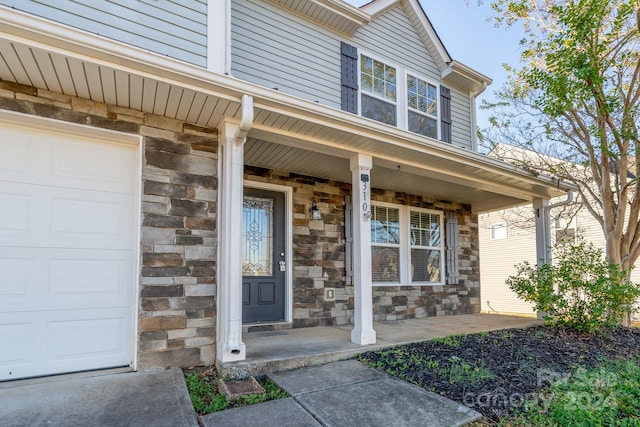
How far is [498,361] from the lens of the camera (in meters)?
3.58

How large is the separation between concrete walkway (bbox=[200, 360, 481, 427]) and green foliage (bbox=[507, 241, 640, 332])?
3097mm

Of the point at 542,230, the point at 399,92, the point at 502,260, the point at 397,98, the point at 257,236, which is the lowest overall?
the point at 502,260

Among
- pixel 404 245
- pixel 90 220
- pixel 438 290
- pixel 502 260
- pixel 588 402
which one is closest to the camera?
pixel 588 402

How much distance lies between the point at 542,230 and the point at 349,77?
13.3 feet

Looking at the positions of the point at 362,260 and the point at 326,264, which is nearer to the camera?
the point at 362,260

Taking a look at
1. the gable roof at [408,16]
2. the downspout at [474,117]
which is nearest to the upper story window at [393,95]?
the gable roof at [408,16]

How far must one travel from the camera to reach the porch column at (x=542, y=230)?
603 cm

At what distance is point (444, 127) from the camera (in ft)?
19.8

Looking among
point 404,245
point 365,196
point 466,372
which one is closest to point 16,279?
point 365,196

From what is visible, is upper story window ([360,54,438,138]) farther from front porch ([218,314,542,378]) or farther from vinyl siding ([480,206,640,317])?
vinyl siding ([480,206,640,317])

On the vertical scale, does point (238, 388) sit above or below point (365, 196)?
below

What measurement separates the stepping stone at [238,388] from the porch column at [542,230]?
4975mm

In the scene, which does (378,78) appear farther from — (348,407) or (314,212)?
(348,407)

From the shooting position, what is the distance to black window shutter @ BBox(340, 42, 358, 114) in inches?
198
